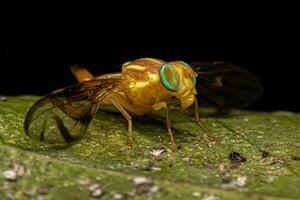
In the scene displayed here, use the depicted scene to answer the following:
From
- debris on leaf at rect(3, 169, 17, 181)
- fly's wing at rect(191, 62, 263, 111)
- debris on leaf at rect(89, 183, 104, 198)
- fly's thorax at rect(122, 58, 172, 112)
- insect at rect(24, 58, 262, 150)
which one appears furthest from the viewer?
fly's wing at rect(191, 62, 263, 111)

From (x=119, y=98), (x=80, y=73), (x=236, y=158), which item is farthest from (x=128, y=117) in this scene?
(x=80, y=73)

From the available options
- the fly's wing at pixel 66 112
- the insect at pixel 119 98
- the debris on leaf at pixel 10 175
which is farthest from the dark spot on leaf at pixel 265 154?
the debris on leaf at pixel 10 175

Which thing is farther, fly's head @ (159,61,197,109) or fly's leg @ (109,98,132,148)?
fly's head @ (159,61,197,109)

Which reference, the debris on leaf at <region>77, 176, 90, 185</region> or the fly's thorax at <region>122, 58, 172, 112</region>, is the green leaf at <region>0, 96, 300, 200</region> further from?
the fly's thorax at <region>122, 58, 172, 112</region>

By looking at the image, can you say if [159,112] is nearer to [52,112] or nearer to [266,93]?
[52,112]

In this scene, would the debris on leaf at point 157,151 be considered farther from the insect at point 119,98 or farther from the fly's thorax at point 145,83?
the fly's thorax at point 145,83

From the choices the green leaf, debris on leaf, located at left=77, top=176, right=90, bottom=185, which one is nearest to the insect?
the green leaf
